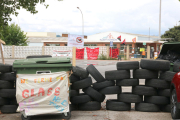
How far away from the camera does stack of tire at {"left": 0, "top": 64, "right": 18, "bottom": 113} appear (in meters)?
5.93

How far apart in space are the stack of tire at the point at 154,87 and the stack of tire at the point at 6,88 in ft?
10.4

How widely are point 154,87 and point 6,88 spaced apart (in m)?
3.84

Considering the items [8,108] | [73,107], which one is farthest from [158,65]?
[8,108]

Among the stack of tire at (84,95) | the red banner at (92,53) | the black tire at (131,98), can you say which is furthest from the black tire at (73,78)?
the red banner at (92,53)

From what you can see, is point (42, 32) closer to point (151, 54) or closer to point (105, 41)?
point (105, 41)

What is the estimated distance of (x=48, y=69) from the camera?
216 inches

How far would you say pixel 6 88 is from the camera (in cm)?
598

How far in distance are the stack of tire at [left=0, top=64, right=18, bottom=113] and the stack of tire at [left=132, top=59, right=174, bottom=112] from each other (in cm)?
318

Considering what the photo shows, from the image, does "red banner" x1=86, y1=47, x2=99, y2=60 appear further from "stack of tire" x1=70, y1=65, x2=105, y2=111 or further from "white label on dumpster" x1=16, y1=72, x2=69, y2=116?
"white label on dumpster" x1=16, y1=72, x2=69, y2=116

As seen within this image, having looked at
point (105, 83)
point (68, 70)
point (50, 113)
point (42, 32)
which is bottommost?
point (50, 113)

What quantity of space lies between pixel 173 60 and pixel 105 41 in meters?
45.8

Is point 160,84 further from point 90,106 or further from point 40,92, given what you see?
point 40,92

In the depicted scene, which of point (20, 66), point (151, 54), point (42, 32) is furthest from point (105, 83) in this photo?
point (42, 32)

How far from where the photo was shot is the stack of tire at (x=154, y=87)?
5.99 meters
